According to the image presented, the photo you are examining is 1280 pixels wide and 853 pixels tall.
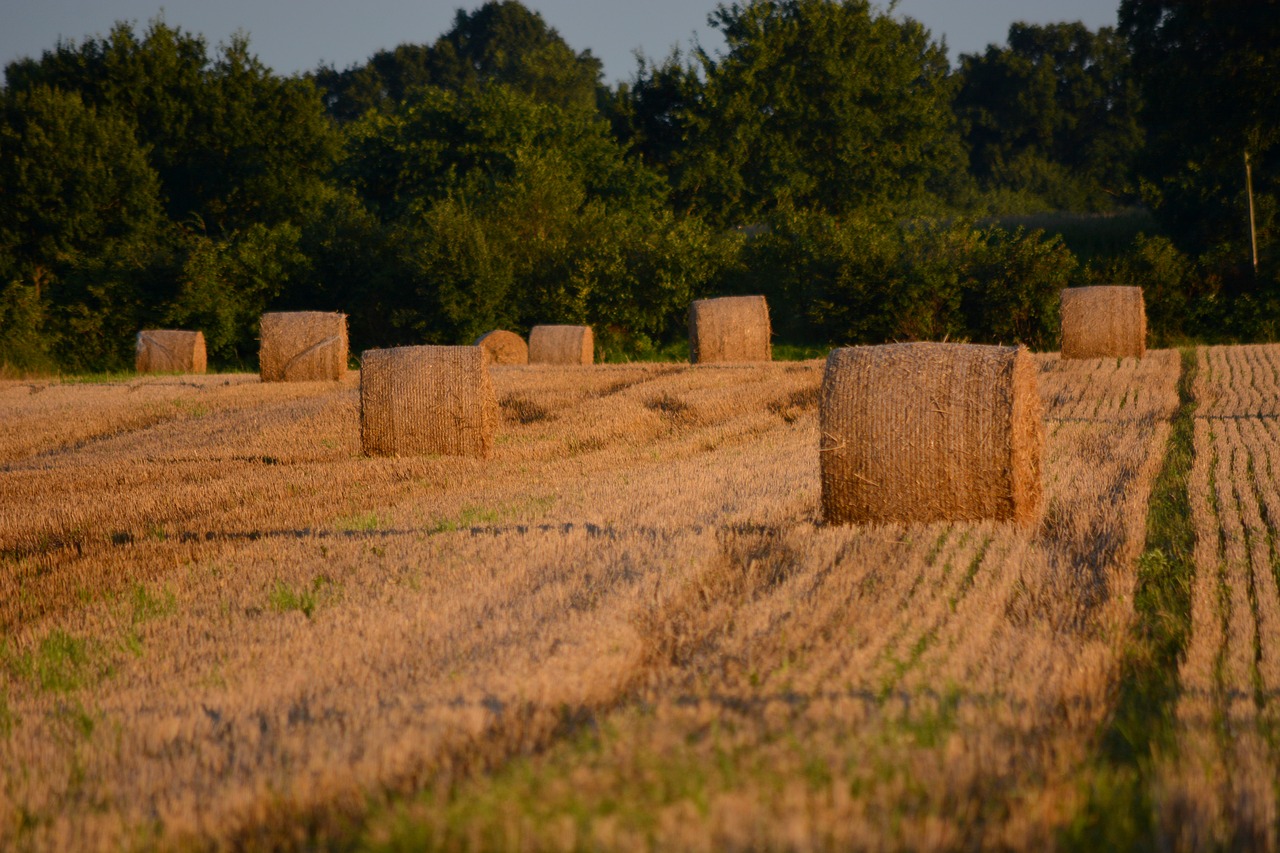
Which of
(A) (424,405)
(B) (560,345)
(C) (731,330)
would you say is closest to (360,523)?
(A) (424,405)

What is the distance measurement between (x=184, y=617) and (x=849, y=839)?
358 centimetres

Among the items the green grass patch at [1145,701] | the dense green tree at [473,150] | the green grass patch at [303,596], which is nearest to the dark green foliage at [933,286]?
the dense green tree at [473,150]

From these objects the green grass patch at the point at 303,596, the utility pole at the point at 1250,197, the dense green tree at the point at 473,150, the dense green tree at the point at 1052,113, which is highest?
the dense green tree at the point at 1052,113

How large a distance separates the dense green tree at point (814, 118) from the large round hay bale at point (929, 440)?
32.6m

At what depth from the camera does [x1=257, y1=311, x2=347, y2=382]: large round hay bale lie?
1894 centimetres

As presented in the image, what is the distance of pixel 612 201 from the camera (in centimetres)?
3678

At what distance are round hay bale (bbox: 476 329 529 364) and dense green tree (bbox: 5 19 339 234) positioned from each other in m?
16.8

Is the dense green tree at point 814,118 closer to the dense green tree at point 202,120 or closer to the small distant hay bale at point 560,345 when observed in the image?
the dense green tree at point 202,120

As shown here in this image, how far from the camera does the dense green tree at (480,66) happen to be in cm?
7806

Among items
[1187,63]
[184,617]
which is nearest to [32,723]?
[184,617]

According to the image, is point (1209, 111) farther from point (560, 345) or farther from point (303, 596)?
point (303, 596)

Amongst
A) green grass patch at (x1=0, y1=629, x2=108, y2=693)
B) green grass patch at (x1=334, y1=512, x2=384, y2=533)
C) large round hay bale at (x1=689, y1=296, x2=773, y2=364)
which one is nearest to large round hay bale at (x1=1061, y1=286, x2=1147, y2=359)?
large round hay bale at (x1=689, y1=296, x2=773, y2=364)

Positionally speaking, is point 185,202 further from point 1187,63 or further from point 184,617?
point 184,617

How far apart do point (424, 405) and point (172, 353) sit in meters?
16.6
